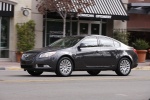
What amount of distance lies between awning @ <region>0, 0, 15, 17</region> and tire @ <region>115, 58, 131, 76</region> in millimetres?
10543

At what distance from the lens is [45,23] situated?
28156mm

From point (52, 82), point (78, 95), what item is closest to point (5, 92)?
point (78, 95)

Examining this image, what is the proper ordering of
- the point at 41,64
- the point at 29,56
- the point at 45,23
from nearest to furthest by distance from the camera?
the point at 41,64
the point at 29,56
the point at 45,23

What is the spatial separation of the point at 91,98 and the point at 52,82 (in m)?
3.31

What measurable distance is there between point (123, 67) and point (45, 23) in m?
11.4

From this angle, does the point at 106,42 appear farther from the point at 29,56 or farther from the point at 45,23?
the point at 45,23

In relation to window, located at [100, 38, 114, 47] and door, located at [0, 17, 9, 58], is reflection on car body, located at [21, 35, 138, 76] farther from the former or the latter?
door, located at [0, 17, 9, 58]

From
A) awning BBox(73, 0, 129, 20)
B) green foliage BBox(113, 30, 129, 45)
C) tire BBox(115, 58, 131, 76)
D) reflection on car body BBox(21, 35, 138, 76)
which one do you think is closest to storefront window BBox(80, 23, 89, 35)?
green foliage BBox(113, 30, 129, 45)

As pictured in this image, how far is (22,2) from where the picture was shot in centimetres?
2673

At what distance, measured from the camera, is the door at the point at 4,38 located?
2672 cm

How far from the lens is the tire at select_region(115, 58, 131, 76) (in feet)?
57.6

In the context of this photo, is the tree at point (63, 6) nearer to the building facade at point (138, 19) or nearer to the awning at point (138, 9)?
the awning at point (138, 9)

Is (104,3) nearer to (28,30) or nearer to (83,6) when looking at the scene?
(83,6)

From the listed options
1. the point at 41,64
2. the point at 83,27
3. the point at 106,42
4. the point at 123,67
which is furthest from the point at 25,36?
the point at 41,64
